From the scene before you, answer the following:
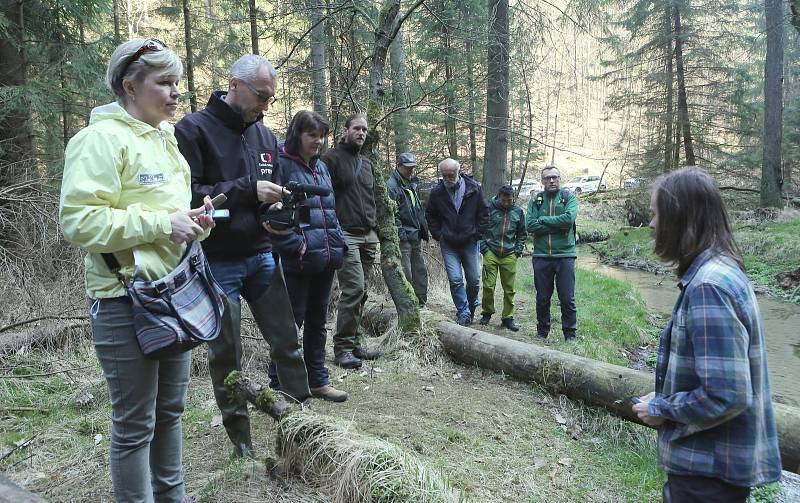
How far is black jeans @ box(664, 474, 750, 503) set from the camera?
1730mm

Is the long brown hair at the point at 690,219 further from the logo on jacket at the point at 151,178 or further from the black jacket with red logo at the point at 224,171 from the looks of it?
the black jacket with red logo at the point at 224,171

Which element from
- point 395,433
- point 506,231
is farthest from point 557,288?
point 395,433

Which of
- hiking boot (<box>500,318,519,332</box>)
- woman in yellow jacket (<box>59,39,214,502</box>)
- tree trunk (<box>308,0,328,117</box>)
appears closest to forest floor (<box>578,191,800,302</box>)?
hiking boot (<box>500,318,519,332</box>)

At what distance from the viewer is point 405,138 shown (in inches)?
460

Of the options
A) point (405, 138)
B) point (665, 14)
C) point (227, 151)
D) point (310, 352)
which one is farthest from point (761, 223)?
point (227, 151)

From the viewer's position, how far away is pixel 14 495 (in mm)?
1721

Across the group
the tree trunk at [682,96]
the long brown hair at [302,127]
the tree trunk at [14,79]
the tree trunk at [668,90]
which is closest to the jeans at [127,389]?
the long brown hair at [302,127]

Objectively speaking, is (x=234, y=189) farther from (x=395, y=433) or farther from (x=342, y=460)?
(x=395, y=433)

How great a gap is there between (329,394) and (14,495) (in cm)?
236

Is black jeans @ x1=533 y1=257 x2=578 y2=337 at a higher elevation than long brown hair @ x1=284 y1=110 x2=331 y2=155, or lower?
lower

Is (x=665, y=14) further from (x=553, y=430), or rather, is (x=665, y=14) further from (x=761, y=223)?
(x=553, y=430)

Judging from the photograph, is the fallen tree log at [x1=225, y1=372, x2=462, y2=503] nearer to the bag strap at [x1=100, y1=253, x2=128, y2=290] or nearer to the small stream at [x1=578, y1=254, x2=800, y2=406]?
the bag strap at [x1=100, y1=253, x2=128, y2=290]

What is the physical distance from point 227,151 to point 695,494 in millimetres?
2614

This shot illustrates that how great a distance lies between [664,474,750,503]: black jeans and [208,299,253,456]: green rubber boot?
6.96 feet
